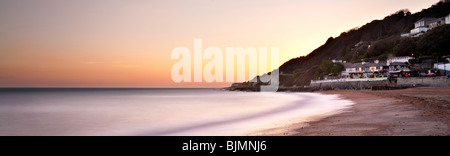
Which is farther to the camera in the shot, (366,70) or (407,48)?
(407,48)

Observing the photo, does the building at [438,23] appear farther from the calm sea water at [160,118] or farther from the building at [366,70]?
the calm sea water at [160,118]

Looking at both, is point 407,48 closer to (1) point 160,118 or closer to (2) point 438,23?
(2) point 438,23

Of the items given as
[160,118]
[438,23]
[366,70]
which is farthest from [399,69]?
[160,118]

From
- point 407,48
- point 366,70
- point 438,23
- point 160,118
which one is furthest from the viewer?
point 438,23

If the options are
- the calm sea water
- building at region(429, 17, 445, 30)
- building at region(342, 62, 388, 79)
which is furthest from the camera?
building at region(429, 17, 445, 30)

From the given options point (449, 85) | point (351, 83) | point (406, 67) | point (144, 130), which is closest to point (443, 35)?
point (406, 67)

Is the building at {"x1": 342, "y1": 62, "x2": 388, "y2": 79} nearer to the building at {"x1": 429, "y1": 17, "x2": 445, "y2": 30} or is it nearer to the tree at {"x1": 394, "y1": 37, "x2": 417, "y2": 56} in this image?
the tree at {"x1": 394, "y1": 37, "x2": 417, "y2": 56}

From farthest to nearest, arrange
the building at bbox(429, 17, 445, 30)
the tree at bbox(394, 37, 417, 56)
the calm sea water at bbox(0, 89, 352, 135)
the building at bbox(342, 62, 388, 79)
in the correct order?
1. the building at bbox(429, 17, 445, 30)
2. the tree at bbox(394, 37, 417, 56)
3. the building at bbox(342, 62, 388, 79)
4. the calm sea water at bbox(0, 89, 352, 135)

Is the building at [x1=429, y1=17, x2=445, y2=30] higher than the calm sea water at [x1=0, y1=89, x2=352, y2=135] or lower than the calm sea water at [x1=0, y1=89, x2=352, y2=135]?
higher

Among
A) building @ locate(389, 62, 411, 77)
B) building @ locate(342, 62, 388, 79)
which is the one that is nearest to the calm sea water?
building @ locate(389, 62, 411, 77)

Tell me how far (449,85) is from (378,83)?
1483 cm
